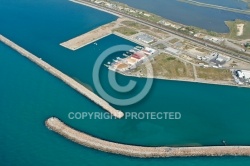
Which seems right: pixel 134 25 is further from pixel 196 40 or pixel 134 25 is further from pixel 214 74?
pixel 214 74

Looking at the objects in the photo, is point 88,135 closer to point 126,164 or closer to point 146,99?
point 126,164

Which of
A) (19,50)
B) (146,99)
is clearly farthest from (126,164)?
(19,50)

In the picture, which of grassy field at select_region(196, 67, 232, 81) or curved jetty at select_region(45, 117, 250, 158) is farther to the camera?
grassy field at select_region(196, 67, 232, 81)

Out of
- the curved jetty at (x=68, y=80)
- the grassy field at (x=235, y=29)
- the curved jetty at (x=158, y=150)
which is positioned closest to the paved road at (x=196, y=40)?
the grassy field at (x=235, y=29)

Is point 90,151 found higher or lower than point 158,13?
Result: lower

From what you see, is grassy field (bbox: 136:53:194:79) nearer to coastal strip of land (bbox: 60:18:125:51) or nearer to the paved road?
the paved road

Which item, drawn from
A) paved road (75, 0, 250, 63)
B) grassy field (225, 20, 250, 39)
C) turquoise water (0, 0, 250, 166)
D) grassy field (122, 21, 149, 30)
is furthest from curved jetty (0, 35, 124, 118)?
grassy field (225, 20, 250, 39)
